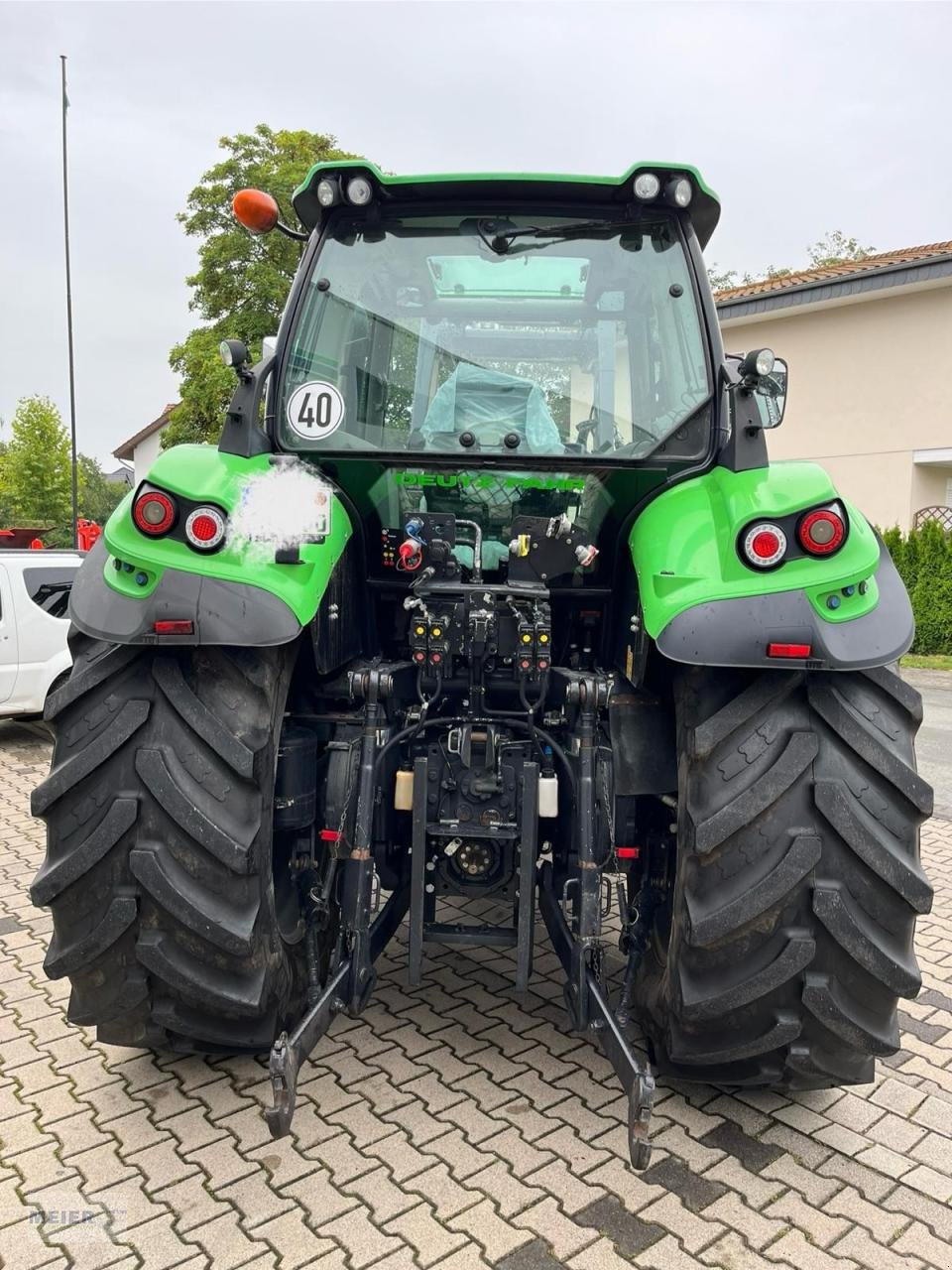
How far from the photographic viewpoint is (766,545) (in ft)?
8.18

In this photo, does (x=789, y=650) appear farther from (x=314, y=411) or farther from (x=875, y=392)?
(x=875, y=392)

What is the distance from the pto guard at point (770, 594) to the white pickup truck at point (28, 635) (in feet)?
24.3

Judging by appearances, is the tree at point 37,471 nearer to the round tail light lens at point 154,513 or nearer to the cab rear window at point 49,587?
the cab rear window at point 49,587

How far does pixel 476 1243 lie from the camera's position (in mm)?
2312

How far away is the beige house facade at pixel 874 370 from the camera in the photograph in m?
18.2

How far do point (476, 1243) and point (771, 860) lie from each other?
3.83 ft

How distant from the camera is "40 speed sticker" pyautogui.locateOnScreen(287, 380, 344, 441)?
306 centimetres

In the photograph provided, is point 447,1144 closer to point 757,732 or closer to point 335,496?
point 757,732

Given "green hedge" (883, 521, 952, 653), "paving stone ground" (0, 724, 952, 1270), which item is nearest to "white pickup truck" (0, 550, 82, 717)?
"paving stone ground" (0, 724, 952, 1270)

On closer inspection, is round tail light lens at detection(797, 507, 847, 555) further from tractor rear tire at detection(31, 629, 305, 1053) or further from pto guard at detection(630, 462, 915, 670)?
tractor rear tire at detection(31, 629, 305, 1053)

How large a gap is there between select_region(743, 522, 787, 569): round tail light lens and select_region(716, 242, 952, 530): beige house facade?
1775 centimetres

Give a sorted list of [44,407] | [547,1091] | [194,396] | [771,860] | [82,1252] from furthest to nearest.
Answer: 1. [44,407]
2. [194,396]
3. [547,1091]
4. [771,860]
5. [82,1252]

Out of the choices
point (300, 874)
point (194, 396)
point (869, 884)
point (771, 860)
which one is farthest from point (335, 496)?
point (194, 396)

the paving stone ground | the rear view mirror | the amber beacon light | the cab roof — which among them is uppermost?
the cab roof
